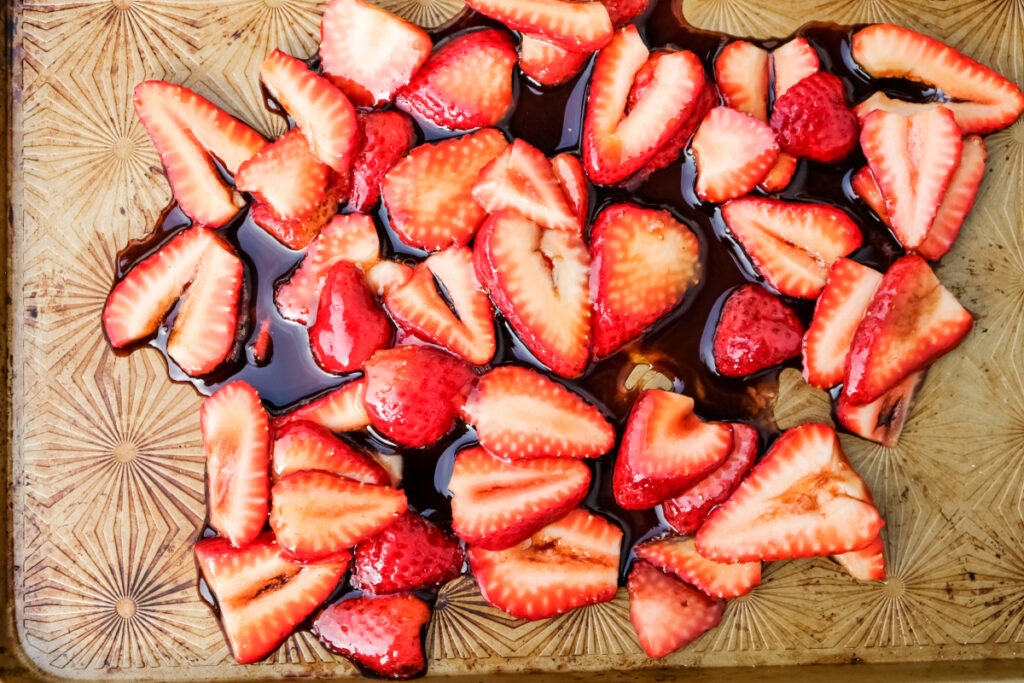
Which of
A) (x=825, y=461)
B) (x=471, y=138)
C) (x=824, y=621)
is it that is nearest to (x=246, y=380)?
(x=471, y=138)

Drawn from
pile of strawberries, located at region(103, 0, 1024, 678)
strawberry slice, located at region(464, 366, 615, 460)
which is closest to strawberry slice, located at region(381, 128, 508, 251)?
pile of strawberries, located at region(103, 0, 1024, 678)

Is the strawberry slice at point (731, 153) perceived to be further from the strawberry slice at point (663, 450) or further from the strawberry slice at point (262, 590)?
the strawberry slice at point (262, 590)

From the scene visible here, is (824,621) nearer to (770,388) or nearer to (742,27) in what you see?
(770,388)

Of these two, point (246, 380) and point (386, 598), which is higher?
point (246, 380)

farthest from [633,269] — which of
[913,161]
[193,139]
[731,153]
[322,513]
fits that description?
[193,139]

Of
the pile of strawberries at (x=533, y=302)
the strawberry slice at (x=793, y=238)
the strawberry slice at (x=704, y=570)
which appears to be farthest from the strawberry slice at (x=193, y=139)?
the strawberry slice at (x=704, y=570)

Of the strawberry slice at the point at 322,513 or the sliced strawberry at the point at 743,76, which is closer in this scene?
the strawberry slice at the point at 322,513

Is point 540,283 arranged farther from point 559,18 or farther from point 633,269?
point 559,18
